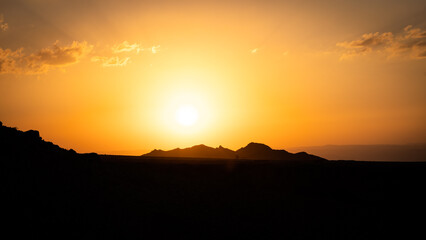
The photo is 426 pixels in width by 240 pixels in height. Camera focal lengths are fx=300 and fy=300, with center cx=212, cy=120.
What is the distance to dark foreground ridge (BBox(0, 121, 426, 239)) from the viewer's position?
1434 centimetres

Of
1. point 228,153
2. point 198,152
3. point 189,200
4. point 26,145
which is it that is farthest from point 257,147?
point 26,145

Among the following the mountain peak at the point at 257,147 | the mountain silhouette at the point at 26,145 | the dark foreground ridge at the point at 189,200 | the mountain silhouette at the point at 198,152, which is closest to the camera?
the dark foreground ridge at the point at 189,200

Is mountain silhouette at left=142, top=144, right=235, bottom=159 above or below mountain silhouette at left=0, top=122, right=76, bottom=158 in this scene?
above

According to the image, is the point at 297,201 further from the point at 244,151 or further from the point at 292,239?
the point at 244,151

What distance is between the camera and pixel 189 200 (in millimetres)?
19094

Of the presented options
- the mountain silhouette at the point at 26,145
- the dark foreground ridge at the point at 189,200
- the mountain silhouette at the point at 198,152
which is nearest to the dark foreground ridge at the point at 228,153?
the mountain silhouette at the point at 198,152

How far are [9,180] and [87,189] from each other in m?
3.74

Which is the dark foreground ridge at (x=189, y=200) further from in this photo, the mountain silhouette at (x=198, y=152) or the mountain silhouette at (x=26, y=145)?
the mountain silhouette at (x=198, y=152)

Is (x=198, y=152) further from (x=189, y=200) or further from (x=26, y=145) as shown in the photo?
(x=26, y=145)

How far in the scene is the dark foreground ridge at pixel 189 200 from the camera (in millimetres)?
14344

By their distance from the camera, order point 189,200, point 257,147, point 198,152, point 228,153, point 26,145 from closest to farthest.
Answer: point 26,145
point 189,200
point 198,152
point 228,153
point 257,147

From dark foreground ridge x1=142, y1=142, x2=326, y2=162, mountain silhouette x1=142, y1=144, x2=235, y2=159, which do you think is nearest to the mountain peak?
dark foreground ridge x1=142, y1=142, x2=326, y2=162

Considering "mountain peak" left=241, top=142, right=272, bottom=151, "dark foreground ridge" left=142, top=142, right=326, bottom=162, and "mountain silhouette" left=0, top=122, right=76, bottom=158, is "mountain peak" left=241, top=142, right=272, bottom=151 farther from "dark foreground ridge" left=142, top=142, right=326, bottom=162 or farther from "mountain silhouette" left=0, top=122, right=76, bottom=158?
"mountain silhouette" left=0, top=122, right=76, bottom=158

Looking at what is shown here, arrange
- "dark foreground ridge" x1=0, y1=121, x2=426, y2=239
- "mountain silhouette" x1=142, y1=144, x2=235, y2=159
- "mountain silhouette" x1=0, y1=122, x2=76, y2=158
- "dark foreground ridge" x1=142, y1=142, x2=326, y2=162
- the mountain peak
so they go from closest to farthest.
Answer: "dark foreground ridge" x1=0, y1=121, x2=426, y2=239
"mountain silhouette" x1=0, y1=122, x2=76, y2=158
"dark foreground ridge" x1=142, y1=142, x2=326, y2=162
"mountain silhouette" x1=142, y1=144, x2=235, y2=159
the mountain peak
